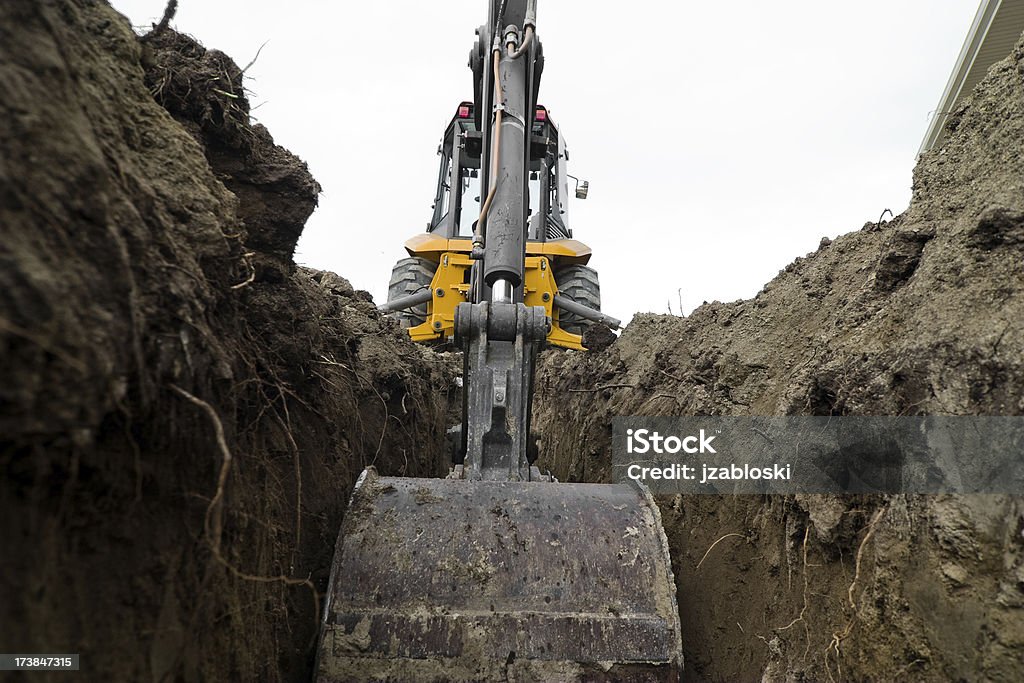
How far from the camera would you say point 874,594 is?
202 centimetres

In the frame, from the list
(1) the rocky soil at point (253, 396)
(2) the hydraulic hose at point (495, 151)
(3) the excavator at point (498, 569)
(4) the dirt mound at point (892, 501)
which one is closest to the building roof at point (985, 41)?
(2) the hydraulic hose at point (495, 151)

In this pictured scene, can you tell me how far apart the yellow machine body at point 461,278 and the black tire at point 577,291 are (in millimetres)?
144

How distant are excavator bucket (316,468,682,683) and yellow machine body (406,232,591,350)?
341cm

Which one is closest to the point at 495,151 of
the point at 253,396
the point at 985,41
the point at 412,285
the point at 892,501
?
the point at 253,396

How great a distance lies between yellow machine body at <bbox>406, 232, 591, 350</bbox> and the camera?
20.0 feet

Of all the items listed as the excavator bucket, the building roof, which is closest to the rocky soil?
the excavator bucket

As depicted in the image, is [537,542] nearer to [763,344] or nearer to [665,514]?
[665,514]

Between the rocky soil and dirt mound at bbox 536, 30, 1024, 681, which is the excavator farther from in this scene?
dirt mound at bbox 536, 30, 1024, 681

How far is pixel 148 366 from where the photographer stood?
1.36 m

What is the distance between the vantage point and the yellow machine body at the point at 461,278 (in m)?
6.11

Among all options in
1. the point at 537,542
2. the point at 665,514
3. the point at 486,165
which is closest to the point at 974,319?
the point at 537,542

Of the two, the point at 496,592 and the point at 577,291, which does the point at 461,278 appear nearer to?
the point at 577,291

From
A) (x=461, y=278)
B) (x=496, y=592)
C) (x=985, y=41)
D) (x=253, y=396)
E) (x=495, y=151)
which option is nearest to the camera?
(x=253, y=396)

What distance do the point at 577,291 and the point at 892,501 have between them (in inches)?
195
